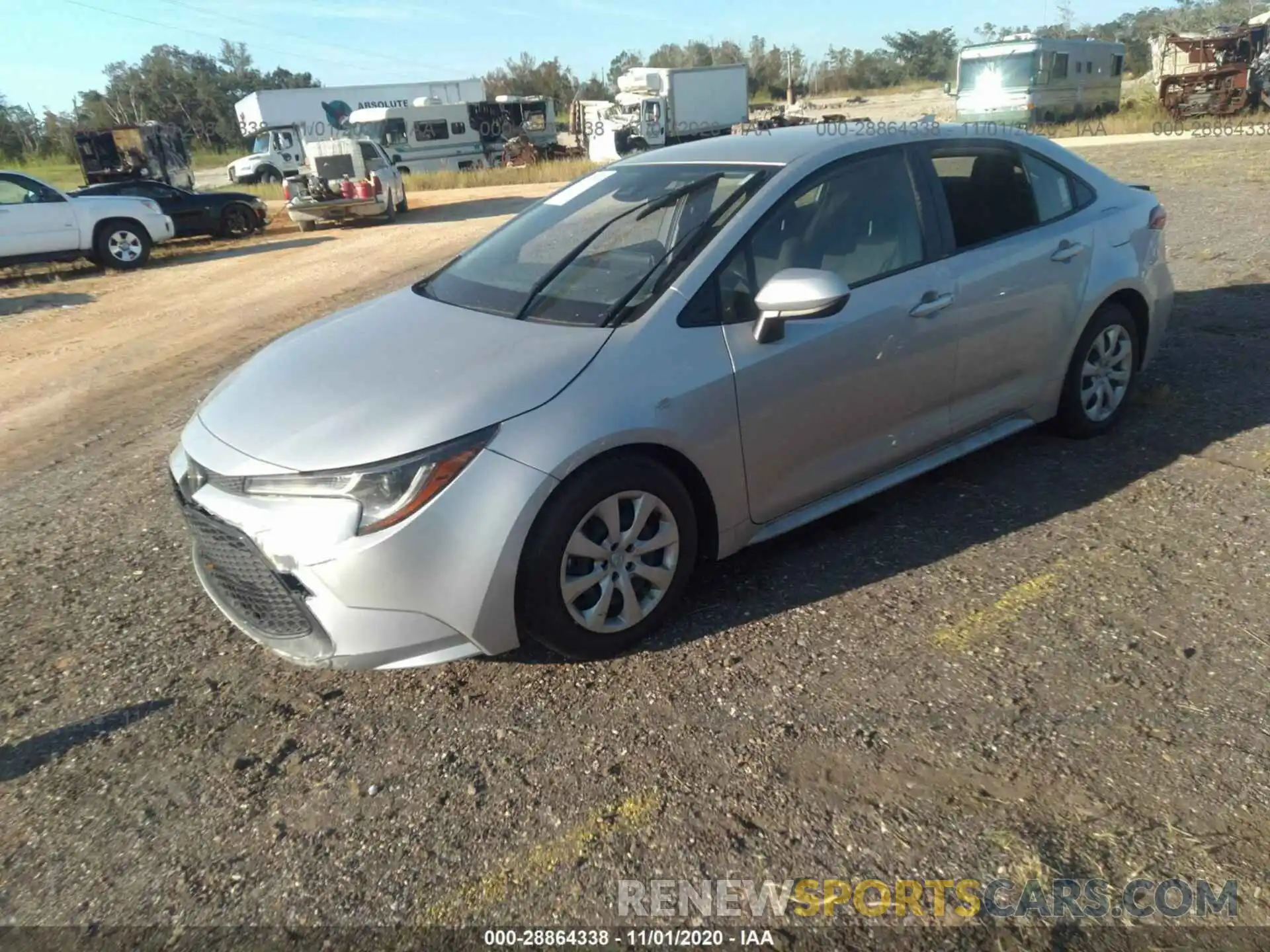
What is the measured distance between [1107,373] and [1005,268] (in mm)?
1056

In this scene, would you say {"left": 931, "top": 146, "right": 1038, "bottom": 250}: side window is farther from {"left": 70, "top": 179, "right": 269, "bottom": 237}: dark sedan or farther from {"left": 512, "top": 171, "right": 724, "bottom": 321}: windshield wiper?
{"left": 70, "top": 179, "right": 269, "bottom": 237}: dark sedan

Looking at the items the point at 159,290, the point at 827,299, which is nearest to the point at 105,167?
the point at 159,290

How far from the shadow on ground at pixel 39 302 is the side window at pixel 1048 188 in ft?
39.2

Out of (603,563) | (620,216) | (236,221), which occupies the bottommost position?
(603,563)

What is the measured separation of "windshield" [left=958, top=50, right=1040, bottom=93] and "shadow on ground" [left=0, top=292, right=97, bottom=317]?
2341 centimetres

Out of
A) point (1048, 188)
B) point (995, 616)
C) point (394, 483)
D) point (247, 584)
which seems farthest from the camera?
point (1048, 188)

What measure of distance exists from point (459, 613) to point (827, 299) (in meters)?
1.60

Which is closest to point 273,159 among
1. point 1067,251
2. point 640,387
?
point 1067,251

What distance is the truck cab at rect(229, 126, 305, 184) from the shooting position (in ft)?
116

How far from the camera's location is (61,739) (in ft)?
9.89

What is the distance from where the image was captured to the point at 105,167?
29.7 meters

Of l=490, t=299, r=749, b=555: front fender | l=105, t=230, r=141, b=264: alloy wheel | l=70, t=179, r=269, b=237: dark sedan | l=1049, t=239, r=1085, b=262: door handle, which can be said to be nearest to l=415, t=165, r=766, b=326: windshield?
l=490, t=299, r=749, b=555: front fender

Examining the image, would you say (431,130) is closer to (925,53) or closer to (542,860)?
(542,860)

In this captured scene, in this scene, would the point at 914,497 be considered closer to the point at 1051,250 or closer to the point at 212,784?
the point at 1051,250
